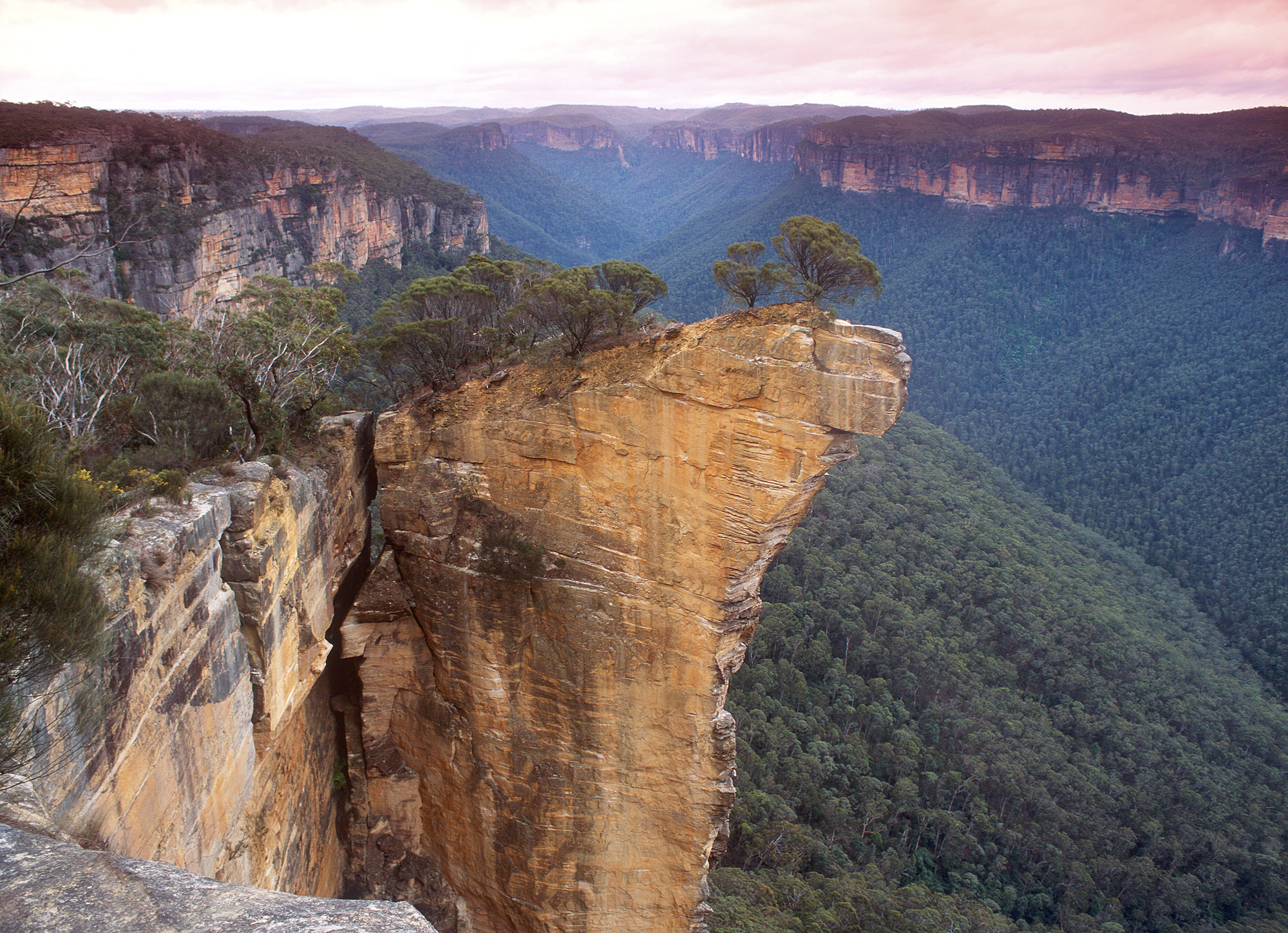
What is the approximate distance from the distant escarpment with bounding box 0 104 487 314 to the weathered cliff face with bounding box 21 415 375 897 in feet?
44.5

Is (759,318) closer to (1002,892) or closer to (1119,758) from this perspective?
(1002,892)

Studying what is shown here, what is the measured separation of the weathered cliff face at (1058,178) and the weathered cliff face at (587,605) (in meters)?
86.9

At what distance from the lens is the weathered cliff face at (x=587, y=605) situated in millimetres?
12656

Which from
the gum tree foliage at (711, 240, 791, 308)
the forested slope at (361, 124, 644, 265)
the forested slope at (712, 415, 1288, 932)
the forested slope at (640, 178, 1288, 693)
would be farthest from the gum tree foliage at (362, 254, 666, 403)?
the forested slope at (361, 124, 644, 265)

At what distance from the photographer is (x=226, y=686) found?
9.55 metres

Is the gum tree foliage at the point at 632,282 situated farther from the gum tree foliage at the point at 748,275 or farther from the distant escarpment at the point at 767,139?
the distant escarpment at the point at 767,139

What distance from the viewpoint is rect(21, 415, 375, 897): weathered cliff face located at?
23.2ft

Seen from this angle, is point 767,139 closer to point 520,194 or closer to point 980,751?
point 520,194

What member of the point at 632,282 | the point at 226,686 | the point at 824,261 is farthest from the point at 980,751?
the point at 226,686

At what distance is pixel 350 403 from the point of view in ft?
52.9

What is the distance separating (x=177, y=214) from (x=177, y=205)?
1.35m

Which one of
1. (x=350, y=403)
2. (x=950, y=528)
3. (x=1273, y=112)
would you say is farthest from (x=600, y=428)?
(x=1273, y=112)

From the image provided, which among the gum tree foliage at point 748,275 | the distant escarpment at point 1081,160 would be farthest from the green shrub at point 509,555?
the distant escarpment at point 1081,160

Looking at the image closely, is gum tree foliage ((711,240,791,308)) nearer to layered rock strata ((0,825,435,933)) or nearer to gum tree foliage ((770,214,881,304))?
gum tree foliage ((770,214,881,304))
